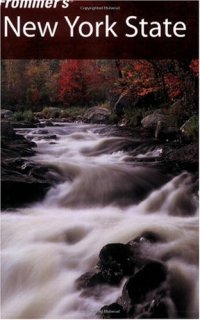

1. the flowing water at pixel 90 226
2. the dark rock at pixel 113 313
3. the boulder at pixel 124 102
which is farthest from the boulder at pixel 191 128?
the dark rock at pixel 113 313

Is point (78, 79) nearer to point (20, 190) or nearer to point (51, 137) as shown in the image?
point (51, 137)

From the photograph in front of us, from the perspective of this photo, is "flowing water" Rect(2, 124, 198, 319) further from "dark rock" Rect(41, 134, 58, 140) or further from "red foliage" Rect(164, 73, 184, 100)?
"red foliage" Rect(164, 73, 184, 100)

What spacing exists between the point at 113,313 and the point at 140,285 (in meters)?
0.23

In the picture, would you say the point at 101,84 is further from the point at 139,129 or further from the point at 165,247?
the point at 165,247

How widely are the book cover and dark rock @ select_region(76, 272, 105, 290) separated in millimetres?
12

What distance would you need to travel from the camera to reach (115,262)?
3658 mm

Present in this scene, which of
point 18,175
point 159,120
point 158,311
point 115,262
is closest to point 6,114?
point 18,175

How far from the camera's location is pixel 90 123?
4.10 metres

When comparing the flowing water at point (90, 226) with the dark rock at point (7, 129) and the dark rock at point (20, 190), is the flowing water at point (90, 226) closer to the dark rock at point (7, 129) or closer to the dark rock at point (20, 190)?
the dark rock at point (20, 190)

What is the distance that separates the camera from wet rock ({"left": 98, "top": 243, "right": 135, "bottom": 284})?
12.0ft

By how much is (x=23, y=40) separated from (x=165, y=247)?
1.57m

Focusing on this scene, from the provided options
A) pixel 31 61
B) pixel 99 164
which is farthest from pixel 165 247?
pixel 31 61

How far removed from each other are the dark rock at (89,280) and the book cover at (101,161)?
0.04 feet

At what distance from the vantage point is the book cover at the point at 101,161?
3.68 metres
